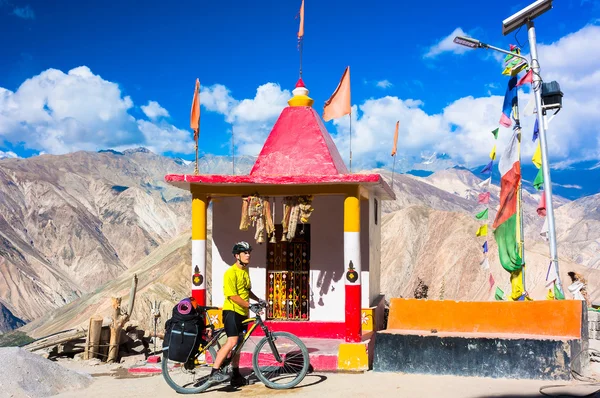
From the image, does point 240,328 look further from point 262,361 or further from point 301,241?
point 301,241

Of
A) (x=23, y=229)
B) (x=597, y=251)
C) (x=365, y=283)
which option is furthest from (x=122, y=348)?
(x=597, y=251)

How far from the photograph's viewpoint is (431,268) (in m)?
37.3

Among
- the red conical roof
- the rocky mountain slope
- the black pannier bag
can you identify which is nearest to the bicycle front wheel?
the black pannier bag

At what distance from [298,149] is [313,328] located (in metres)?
3.38

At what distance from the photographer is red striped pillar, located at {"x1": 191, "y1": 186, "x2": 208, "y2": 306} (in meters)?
10.2

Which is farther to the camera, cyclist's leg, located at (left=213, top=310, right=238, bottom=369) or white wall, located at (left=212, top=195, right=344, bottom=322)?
white wall, located at (left=212, top=195, right=344, bottom=322)

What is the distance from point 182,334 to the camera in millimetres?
7625

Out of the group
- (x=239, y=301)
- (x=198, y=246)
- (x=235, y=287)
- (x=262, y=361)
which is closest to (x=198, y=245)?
(x=198, y=246)

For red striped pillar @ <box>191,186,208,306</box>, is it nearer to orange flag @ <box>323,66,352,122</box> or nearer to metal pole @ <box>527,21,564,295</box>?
orange flag @ <box>323,66,352,122</box>

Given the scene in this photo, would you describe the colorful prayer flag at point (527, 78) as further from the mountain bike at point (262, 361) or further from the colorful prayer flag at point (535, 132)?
the mountain bike at point (262, 361)

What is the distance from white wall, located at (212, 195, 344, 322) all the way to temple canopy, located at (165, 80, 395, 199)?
0.93 m

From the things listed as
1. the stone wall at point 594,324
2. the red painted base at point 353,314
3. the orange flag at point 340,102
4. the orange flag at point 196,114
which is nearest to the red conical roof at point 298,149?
the orange flag at point 340,102

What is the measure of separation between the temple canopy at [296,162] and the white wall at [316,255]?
93 centimetres

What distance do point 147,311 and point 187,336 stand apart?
73.6 ft
